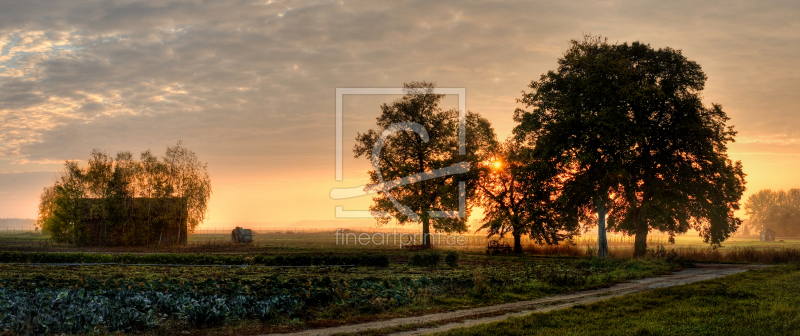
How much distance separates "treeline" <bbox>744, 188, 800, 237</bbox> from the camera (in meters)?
136

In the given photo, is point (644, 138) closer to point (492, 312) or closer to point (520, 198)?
point (520, 198)

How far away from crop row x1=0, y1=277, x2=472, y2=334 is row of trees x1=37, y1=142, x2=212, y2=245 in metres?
46.5

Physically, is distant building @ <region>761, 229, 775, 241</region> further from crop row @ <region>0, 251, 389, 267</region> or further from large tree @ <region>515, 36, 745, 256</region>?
crop row @ <region>0, 251, 389, 267</region>

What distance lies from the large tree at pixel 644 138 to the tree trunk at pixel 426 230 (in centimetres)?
1366

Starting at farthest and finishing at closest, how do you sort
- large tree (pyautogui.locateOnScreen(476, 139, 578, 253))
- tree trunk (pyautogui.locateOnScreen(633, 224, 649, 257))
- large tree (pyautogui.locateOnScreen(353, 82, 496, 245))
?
large tree (pyautogui.locateOnScreen(353, 82, 496, 245))
large tree (pyautogui.locateOnScreen(476, 139, 578, 253))
tree trunk (pyautogui.locateOnScreen(633, 224, 649, 257))

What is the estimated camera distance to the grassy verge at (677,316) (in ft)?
37.7

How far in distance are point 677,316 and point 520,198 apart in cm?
3379

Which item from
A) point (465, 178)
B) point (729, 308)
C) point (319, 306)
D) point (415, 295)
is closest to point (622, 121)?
point (465, 178)

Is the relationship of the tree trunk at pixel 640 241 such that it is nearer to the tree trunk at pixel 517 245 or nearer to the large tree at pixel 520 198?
the large tree at pixel 520 198

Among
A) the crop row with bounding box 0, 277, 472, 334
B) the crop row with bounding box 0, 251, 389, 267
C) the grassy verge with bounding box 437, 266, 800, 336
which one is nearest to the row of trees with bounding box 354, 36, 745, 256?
the crop row with bounding box 0, 251, 389, 267

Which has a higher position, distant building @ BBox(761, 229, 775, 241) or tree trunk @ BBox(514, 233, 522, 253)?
tree trunk @ BBox(514, 233, 522, 253)

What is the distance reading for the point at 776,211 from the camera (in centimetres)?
14288

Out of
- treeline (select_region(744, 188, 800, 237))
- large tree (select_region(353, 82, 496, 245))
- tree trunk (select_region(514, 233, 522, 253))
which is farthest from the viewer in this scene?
treeline (select_region(744, 188, 800, 237))

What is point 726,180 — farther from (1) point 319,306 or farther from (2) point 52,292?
(2) point 52,292
